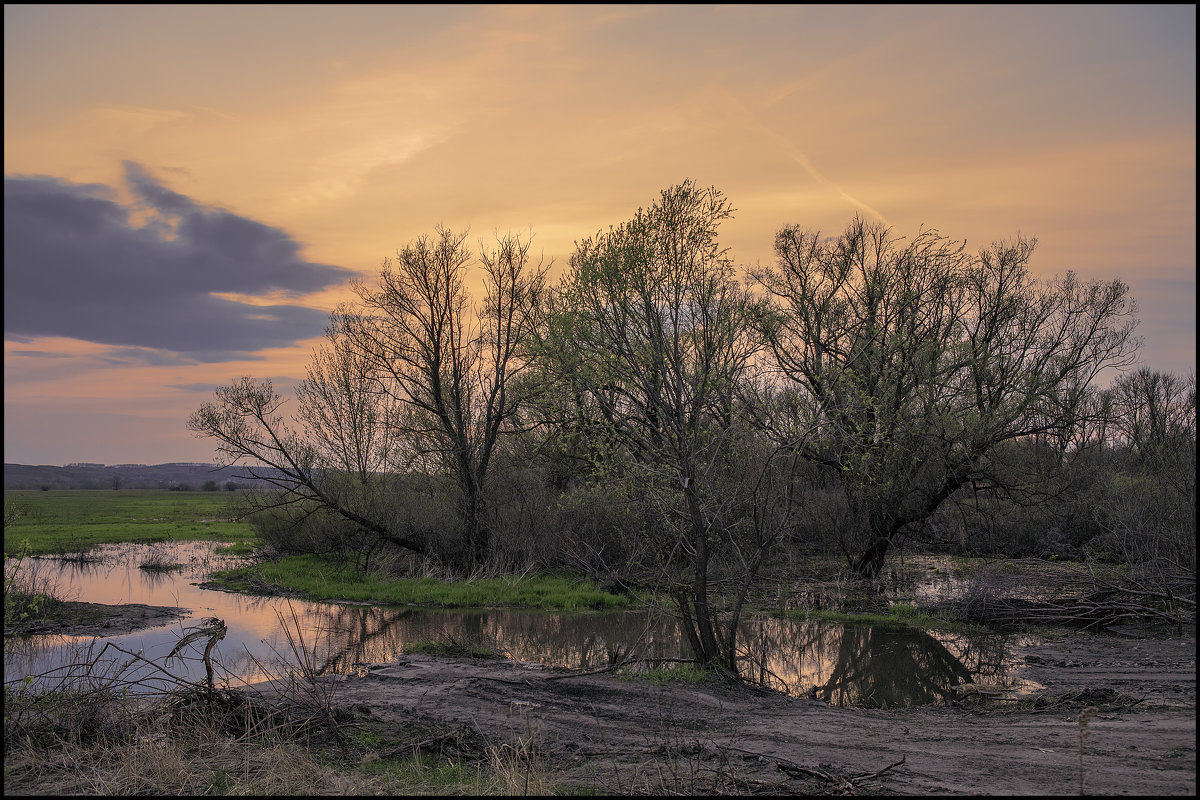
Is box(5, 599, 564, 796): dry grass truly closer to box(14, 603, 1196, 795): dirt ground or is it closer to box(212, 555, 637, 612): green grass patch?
box(14, 603, 1196, 795): dirt ground

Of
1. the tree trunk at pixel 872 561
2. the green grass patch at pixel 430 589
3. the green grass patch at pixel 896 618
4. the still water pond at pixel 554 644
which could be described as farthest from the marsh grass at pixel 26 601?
the tree trunk at pixel 872 561

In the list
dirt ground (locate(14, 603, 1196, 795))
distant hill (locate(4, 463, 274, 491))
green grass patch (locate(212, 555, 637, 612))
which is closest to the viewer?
dirt ground (locate(14, 603, 1196, 795))

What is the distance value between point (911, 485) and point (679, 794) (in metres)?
17.6

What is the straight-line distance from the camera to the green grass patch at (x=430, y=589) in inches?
840

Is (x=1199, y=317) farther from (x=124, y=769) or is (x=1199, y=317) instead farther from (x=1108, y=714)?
(x=124, y=769)

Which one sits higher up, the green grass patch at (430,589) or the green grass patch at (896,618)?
the green grass patch at (896,618)

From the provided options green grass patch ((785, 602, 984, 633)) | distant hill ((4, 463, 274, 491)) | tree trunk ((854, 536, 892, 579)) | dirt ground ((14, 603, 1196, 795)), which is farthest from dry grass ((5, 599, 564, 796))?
distant hill ((4, 463, 274, 491))

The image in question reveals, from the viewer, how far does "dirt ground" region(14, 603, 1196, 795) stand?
23.7 ft

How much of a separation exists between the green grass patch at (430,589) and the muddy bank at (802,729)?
8.29 metres

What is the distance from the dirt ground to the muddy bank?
25mm

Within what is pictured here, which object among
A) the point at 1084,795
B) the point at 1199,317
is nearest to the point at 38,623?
the point at 1084,795

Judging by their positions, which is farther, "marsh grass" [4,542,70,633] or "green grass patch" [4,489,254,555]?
"green grass patch" [4,489,254,555]

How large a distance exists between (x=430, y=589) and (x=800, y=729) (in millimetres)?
15586

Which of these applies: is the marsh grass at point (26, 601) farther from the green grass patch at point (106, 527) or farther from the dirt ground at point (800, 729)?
the dirt ground at point (800, 729)
